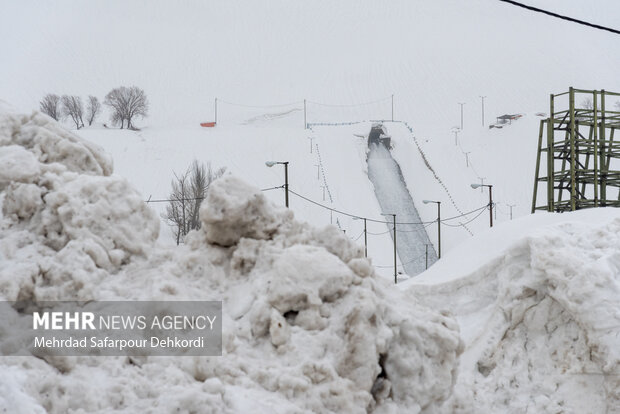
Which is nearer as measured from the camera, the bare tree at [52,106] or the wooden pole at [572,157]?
the wooden pole at [572,157]

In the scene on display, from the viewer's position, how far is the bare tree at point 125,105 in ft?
136

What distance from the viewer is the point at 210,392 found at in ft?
8.88

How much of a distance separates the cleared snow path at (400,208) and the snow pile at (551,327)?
664 inches

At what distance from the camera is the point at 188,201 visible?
77.4 ft

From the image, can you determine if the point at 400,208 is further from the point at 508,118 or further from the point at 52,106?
the point at 52,106

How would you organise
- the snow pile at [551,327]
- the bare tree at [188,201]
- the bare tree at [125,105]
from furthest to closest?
the bare tree at [125,105] < the bare tree at [188,201] < the snow pile at [551,327]

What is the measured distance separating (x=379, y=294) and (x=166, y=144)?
1315 inches

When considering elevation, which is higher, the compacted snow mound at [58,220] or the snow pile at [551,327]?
the compacted snow mound at [58,220]

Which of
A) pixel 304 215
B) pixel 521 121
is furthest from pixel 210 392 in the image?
pixel 521 121

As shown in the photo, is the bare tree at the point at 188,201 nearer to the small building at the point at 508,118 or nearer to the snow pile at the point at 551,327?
the snow pile at the point at 551,327

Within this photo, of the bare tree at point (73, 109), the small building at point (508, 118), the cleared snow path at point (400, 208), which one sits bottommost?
the cleared snow path at point (400, 208)

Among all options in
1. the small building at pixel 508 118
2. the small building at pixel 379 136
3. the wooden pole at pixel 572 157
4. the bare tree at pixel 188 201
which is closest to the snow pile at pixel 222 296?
the wooden pole at pixel 572 157

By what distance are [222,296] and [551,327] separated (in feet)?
11.5

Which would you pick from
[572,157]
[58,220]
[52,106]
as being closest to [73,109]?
[52,106]
